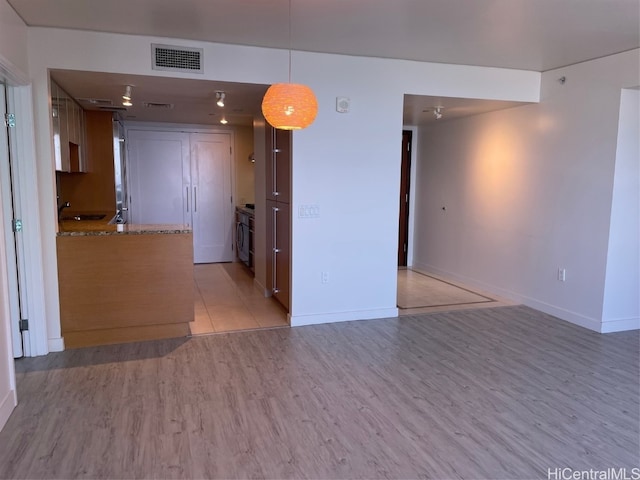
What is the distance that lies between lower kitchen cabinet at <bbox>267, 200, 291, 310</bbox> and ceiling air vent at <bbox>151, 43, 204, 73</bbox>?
4.75 ft

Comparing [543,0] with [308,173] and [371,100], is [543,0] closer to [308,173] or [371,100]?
[371,100]

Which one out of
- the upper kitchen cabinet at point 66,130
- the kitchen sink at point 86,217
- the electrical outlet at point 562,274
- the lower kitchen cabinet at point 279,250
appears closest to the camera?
the upper kitchen cabinet at point 66,130

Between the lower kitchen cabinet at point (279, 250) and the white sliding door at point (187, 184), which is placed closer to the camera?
the lower kitchen cabinet at point (279, 250)

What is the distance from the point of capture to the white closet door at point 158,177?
683 centimetres

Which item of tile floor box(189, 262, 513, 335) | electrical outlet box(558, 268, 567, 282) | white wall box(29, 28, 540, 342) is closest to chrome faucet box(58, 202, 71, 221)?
tile floor box(189, 262, 513, 335)

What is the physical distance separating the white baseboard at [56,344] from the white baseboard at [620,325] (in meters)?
4.67

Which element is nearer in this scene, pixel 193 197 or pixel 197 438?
pixel 197 438

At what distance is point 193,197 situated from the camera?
7180 mm

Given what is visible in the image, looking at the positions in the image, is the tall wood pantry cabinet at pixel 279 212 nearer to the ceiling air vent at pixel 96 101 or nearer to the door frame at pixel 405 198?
the ceiling air vent at pixel 96 101

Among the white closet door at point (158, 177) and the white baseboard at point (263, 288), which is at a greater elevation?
the white closet door at point (158, 177)

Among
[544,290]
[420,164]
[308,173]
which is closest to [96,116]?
[308,173]


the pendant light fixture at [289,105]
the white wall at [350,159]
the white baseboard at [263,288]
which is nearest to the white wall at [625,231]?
the white wall at [350,159]

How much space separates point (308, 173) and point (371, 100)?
0.91 metres

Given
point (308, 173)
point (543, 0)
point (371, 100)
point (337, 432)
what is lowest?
point (337, 432)
